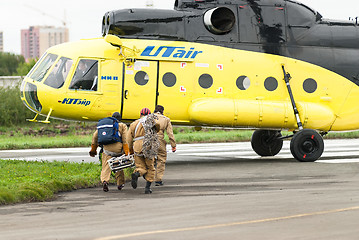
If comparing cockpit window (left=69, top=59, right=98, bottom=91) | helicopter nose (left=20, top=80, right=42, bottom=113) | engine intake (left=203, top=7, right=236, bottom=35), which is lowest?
helicopter nose (left=20, top=80, right=42, bottom=113)

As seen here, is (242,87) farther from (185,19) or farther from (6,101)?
(6,101)

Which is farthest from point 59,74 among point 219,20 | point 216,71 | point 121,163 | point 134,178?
point 134,178

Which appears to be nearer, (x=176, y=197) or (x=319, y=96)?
(x=176, y=197)

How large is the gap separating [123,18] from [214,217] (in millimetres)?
9857

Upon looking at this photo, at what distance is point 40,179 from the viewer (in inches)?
560

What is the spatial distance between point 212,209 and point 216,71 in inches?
332

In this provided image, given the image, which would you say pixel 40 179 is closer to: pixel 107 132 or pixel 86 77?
pixel 107 132

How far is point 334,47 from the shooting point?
2036cm

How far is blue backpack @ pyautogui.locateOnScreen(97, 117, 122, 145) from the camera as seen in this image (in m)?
14.5

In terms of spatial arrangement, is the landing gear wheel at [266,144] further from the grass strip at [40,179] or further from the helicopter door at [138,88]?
the grass strip at [40,179]

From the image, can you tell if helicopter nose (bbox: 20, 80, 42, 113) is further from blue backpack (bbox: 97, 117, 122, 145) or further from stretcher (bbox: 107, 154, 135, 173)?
stretcher (bbox: 107, 154, 135, 173)

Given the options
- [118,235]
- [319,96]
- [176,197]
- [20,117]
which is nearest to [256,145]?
[319,96]

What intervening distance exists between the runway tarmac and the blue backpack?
1022 millimetres

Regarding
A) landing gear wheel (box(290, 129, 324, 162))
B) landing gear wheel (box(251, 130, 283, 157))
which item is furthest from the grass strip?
landing gear wheel (box(251, 130, 283, 157))
